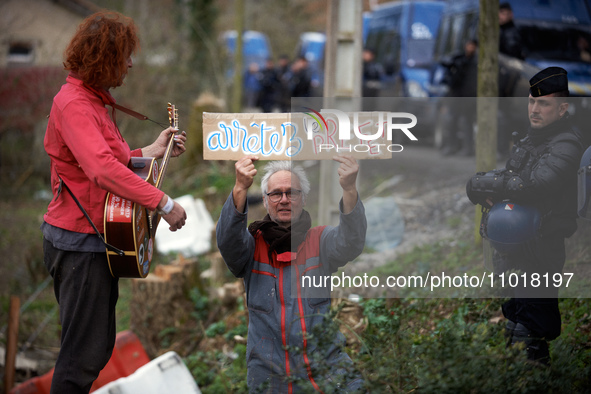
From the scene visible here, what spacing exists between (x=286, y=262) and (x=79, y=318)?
3.53 ft

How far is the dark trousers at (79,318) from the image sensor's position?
10.3 ft

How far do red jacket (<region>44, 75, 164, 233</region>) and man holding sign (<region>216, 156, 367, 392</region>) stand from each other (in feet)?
1.55

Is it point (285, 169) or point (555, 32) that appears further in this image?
point (555, 32)

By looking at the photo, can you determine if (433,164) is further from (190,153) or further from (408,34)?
(408,34)

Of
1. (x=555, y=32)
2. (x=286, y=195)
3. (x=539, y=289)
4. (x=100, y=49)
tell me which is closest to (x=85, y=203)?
(x=100, y=49)

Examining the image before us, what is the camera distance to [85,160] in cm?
295

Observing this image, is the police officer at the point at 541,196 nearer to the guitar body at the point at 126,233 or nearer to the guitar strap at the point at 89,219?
the guitar body at the point at 126,233

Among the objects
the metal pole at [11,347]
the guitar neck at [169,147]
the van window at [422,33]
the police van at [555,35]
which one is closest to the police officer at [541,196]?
the guitar neck at [169,147]

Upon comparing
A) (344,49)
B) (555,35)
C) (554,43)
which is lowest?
(344,49)

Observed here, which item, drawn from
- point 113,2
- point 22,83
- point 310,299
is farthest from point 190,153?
point 310,299

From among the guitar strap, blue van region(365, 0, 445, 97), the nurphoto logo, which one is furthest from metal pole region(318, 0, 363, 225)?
blue van region(365, 0, 445, 97)

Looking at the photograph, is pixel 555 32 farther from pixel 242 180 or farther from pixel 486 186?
pixel 242 180

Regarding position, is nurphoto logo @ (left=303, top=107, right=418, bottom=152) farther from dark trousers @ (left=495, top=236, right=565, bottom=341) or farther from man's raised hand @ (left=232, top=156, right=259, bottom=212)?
dark trousers @ (left=495, top=236, right=565, bottom=341)

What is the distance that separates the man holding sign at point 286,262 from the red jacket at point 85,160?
18.6 inches
